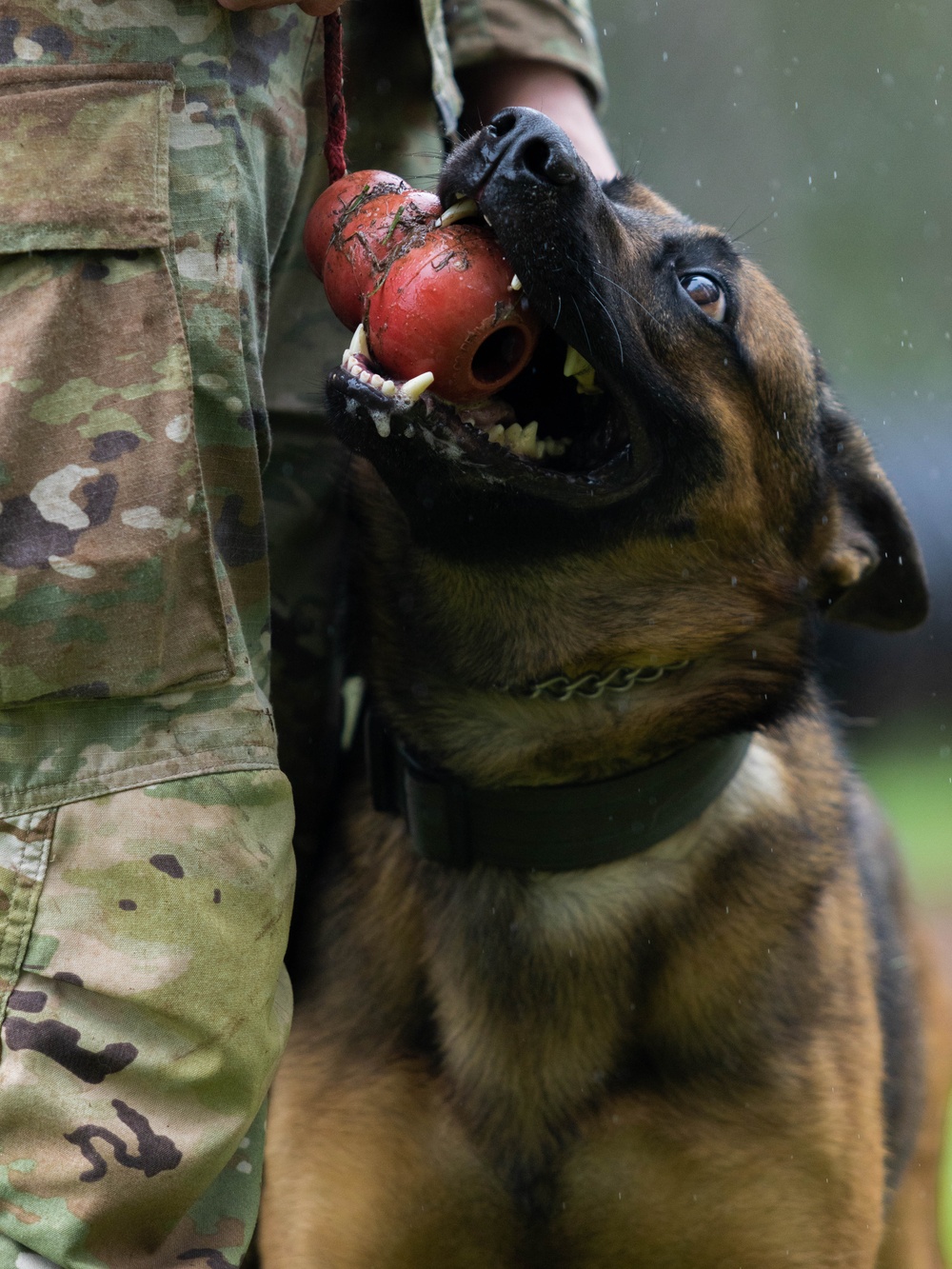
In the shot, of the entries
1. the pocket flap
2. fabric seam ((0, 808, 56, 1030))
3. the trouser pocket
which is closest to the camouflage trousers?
fabric seam ((0, 808, 56, 1030))

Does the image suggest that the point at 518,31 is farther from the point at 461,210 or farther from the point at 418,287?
the point at 418,287

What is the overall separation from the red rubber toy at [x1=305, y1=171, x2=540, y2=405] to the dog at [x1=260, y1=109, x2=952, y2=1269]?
0.17 meters

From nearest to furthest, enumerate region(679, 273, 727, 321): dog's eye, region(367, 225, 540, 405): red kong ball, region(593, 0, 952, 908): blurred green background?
region(367, 225, 540, 405): red kong ball
region(679, 273, 727, 321): dog's eye
region(593, 0, 952, 908): blurred green background

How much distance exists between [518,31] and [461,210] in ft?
2.74

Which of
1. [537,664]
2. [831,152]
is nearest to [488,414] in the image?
[537,664]

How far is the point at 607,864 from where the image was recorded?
8.10ft

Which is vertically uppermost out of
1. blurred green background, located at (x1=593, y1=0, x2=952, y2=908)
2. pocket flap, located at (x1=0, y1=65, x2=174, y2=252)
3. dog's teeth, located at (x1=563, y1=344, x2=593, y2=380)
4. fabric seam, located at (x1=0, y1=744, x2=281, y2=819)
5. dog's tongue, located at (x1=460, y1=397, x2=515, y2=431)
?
pocket flap, located at (x1=0, y1=65, x2=174, y2=252)

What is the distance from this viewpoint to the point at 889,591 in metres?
2.77

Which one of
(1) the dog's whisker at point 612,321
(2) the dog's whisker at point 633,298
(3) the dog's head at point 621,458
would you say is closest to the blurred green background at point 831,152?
(3) the dog's head at point 621,458

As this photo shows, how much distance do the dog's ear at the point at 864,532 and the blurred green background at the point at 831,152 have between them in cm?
541

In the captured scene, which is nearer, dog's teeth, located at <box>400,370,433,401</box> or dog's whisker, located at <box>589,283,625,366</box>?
dog's teeth, located at <box>400,370,433,401</box>

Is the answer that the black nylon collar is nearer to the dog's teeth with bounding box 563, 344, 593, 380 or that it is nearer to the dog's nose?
the dog's teeth with bounding box 563, 344, 593, 380

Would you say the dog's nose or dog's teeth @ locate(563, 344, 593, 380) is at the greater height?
the dog's nose

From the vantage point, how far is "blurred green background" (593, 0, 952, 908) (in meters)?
9.84
